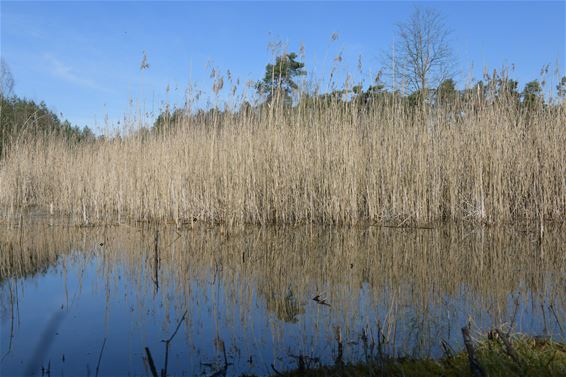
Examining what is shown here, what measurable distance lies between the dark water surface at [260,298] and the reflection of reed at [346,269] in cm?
1

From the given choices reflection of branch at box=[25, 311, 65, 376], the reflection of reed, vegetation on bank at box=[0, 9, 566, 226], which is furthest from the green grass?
vegetation on bank at box=[0, 9, 566, 226]

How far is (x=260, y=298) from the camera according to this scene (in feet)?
7.40

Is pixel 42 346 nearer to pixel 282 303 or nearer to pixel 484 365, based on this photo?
pixel 282 303

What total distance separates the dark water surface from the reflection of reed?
0.01m

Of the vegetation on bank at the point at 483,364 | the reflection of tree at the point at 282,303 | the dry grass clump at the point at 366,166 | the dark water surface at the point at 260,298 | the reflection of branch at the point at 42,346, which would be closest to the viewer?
the vegetation on bank at the point at 483,364

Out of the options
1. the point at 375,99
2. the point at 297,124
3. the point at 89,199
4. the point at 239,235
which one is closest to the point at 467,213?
the point at 375,99

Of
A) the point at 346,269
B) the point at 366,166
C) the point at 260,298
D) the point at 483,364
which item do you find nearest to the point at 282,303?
the point at 260,298

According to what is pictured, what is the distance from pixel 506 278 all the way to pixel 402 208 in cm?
231

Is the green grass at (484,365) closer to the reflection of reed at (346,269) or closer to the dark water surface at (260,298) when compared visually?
the dark water surface at (260,298)

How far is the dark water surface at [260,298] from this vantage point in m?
1.60

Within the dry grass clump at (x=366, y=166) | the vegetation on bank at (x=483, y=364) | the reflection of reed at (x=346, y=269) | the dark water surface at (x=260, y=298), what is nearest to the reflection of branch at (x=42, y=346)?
the dark water surface at (x=260, y=298)

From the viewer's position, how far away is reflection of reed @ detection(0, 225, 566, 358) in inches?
79.1

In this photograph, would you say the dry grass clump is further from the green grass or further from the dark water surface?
the green grass

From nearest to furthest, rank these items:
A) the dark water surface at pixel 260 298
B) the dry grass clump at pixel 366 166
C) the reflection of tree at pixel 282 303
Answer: the dark water surface at pixel 260 298
the reflection of tree at pixel 282 303
the dry grass clump at pixel 366 166
